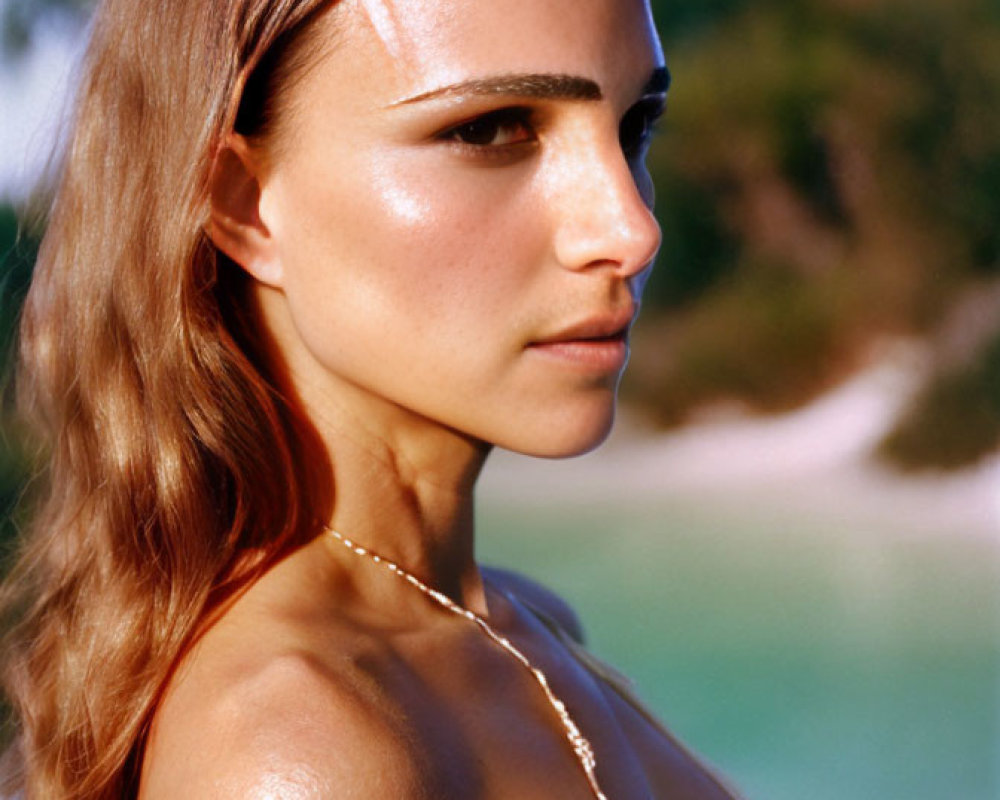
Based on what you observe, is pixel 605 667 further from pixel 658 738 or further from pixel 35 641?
pixel 35 641

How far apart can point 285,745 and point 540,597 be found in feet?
3.13

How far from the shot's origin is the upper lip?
1423 mm

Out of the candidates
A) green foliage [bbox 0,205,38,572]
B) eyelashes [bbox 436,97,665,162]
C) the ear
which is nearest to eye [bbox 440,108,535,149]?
eyelashes [bbox 436,97,665,162]

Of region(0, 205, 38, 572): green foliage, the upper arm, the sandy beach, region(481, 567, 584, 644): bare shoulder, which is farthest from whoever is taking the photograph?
the sandy beach

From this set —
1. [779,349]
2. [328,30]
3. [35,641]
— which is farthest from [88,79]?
[779,349]

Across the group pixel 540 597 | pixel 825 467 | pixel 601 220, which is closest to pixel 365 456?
pixel 601 220

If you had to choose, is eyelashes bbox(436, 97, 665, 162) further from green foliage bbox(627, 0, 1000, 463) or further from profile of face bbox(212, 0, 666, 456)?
green foliage bbox(627, 0, 1000, 463)

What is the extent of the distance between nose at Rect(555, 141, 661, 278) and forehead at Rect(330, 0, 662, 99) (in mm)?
87

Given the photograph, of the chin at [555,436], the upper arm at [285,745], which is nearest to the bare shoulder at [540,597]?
the chin at [555,436]

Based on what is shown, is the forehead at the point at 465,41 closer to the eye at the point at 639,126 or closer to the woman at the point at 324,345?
the woman at the point at 324,345

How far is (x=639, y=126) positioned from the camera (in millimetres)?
1585

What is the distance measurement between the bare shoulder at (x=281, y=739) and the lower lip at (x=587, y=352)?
1.32ft

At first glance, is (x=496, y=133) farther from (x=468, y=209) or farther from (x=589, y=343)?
(x=589, y=343)

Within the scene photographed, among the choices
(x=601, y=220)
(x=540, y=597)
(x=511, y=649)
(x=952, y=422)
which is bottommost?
(x=952, y=422)
